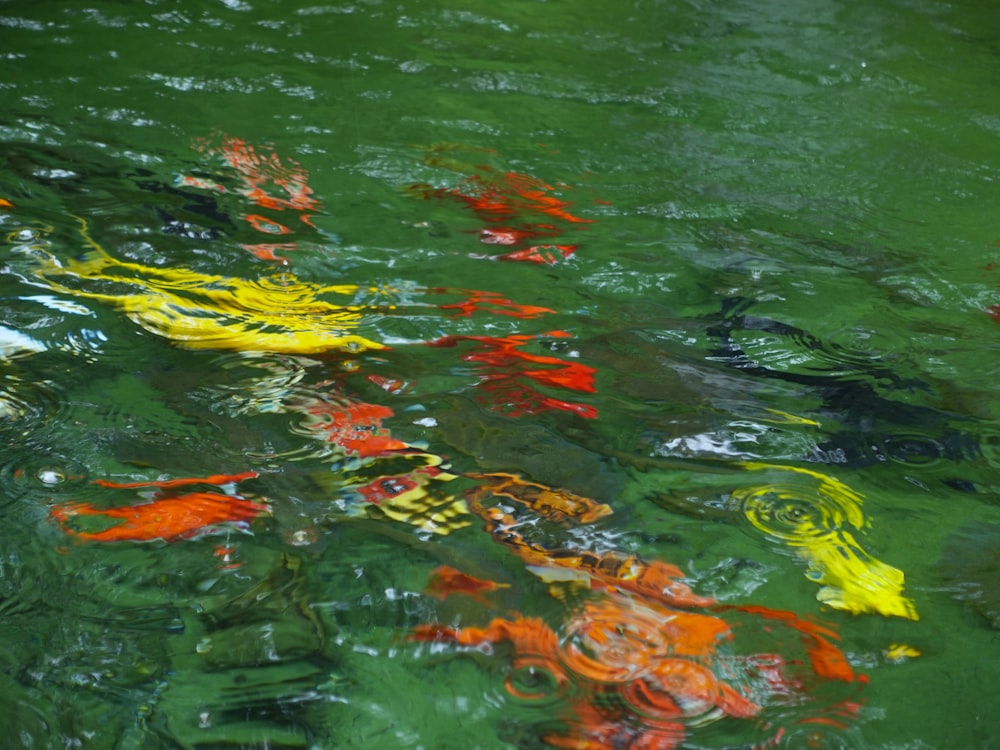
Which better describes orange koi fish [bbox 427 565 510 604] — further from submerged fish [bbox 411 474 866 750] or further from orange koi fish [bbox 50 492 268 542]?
orange koi fish [bbox 50 492 268 542]

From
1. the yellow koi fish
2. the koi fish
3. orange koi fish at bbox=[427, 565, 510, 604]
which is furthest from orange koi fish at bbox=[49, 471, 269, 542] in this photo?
the koi fish

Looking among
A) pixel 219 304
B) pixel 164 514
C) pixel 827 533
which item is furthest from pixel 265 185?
pixel 827 533

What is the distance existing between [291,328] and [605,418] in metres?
Answer: 0.88

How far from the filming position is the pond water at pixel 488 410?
62.6 inches

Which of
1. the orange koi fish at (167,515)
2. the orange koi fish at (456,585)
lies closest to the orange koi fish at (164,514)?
the orange koi fish at (167,515)

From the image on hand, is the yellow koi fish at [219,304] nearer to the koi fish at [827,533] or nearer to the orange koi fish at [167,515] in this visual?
the orange koi fish at [167,515]

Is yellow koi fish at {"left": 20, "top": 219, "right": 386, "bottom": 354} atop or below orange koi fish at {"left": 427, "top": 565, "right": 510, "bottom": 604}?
below

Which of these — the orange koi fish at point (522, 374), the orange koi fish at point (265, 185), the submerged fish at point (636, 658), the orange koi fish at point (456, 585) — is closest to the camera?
the submerged fish at point (636, 658)

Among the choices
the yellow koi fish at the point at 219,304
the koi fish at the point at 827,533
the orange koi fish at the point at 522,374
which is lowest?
the yellow koi fish at the point at 219,304

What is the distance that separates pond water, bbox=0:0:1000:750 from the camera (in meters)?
1.59

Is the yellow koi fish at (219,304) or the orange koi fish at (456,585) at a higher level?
the orange koi fish at (456,585)

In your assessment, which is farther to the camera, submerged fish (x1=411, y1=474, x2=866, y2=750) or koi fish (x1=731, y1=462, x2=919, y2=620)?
koi fish (x1=731, y1=462, x2=919, y2=620)

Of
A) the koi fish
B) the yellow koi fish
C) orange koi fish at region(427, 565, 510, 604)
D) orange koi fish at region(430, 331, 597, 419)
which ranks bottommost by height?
the yellow koi fish

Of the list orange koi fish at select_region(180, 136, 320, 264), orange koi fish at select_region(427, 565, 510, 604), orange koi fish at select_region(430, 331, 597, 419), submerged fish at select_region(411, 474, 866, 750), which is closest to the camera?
submerged fish at select_region(411, 474, 866, 750)
